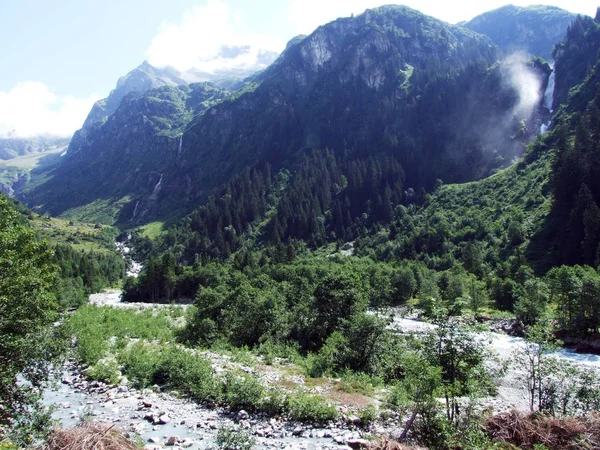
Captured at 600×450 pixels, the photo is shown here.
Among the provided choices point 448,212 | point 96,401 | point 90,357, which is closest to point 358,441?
point 96,401

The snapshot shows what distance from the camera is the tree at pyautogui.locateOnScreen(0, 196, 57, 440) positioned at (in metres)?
21.7

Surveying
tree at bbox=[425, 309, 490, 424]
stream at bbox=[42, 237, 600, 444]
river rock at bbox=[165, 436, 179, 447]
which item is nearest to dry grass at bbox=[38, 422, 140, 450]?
stream at bbox=[42, 237, 600, 444]

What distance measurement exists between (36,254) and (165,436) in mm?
17451

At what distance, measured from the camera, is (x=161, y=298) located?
145750mm

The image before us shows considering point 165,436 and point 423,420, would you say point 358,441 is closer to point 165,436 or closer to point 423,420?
point 423,420

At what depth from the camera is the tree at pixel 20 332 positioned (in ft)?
71.1

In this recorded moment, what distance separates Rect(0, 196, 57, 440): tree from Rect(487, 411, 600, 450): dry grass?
2625 centimetres

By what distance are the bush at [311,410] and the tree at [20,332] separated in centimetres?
1679

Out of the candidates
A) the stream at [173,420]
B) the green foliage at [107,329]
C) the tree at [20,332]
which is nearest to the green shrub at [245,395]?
the stream at [173,420]

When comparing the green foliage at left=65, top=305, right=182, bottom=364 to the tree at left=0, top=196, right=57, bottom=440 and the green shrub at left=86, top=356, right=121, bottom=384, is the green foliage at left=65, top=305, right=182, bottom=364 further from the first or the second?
the tree at left=0, top=196, right=57, bottom=440

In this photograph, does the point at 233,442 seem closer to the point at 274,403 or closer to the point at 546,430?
the point at 274,403

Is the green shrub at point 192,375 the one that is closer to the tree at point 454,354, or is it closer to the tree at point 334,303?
the tree at point 454,354

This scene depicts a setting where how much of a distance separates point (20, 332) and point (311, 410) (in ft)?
66.0

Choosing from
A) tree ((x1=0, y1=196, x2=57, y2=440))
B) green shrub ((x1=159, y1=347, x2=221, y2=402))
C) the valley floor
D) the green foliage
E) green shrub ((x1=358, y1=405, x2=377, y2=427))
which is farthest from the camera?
the green foliage
